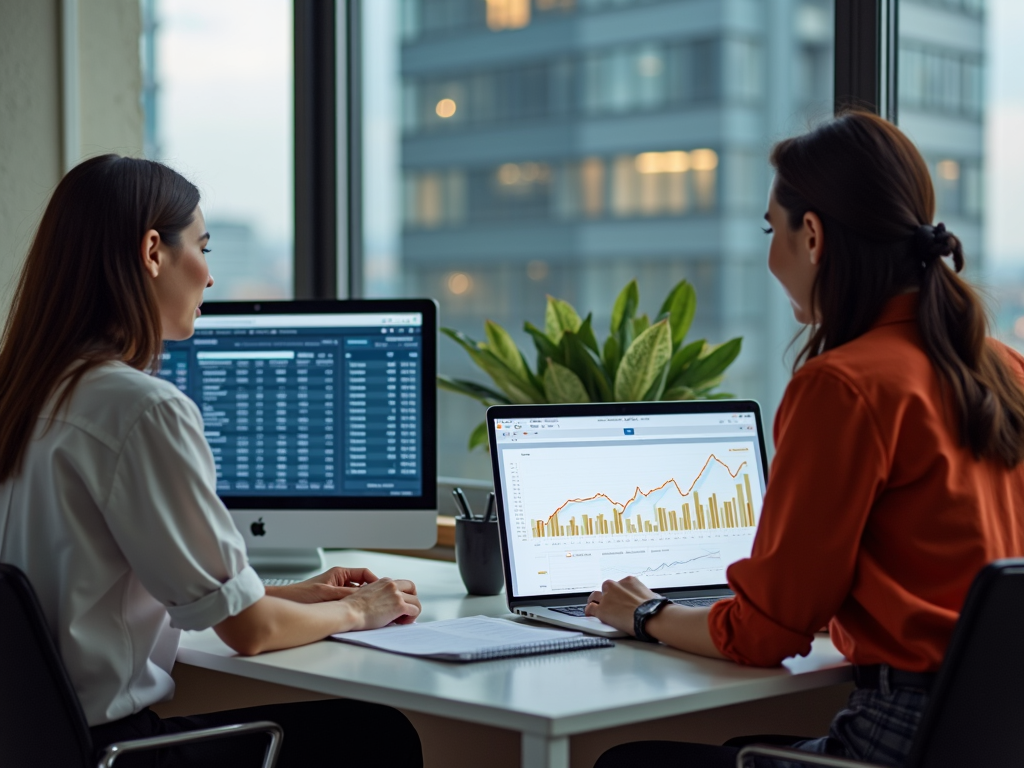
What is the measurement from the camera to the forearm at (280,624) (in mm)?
1445

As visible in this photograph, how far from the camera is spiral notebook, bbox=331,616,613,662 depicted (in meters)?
1.48

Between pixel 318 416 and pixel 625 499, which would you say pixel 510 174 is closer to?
pixel 318 416

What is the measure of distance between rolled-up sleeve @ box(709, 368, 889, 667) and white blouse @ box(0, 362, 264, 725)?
0.64 m

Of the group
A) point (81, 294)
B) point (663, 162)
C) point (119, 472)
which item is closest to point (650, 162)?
point (663, 162)

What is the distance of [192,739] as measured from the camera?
1395 millimetres

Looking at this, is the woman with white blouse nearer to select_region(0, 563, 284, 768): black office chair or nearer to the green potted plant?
select_region(0, 563, 284, 768): black office chair

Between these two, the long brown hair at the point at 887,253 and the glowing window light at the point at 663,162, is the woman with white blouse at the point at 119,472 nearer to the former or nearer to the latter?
the long brown hair at the point at 887,253

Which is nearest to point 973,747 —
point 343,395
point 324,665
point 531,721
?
A: point 531,721

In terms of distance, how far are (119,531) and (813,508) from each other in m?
0.82

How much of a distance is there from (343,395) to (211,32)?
1703 millimetres

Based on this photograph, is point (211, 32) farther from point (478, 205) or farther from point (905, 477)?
point (905, 477)

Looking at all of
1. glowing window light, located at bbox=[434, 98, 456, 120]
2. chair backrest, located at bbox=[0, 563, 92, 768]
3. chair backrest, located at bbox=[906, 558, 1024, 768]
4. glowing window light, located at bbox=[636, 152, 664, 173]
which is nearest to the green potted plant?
glowing window light, located at bbox=[636, 152, 664, 173]

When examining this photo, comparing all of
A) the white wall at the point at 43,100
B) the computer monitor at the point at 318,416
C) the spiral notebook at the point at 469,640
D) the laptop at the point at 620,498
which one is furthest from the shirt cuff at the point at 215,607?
the white wall at the point at 43,100

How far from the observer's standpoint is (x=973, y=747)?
1269 millimetres
